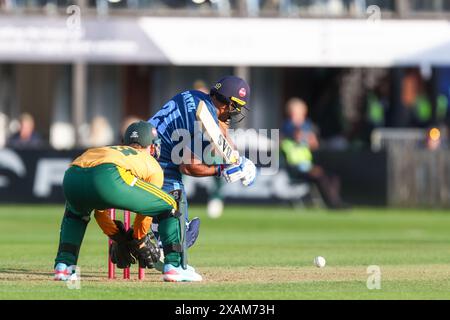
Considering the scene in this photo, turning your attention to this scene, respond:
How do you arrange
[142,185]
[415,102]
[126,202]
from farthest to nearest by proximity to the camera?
[415,102], [142,185], [126,202]

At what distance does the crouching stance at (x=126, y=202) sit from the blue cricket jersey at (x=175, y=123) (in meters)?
0.31

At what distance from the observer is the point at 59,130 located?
32344 mm

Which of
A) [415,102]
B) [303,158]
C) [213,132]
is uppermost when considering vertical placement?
[213,132]

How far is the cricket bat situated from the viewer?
1090 centimetres

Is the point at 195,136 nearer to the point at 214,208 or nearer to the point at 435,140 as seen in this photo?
the point at 214,208

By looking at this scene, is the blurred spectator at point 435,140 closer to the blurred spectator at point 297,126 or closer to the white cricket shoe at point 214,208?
the blurred spectator at point 297,126

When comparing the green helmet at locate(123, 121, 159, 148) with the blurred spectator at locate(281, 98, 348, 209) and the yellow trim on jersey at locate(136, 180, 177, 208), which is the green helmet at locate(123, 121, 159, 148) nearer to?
the yellow trim on jersey at locate(136, 180, 177, 208)

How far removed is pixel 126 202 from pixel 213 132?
1159 millimetres

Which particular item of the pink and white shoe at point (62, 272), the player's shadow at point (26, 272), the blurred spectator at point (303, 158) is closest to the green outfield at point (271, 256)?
the player's shadow at point (26, 272)

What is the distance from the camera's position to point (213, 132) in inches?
429

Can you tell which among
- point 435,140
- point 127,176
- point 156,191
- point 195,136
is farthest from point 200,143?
point 435,140

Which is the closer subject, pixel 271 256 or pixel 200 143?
pixel 200 143

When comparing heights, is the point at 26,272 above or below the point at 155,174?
below

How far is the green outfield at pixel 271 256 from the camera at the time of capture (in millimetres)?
10055
